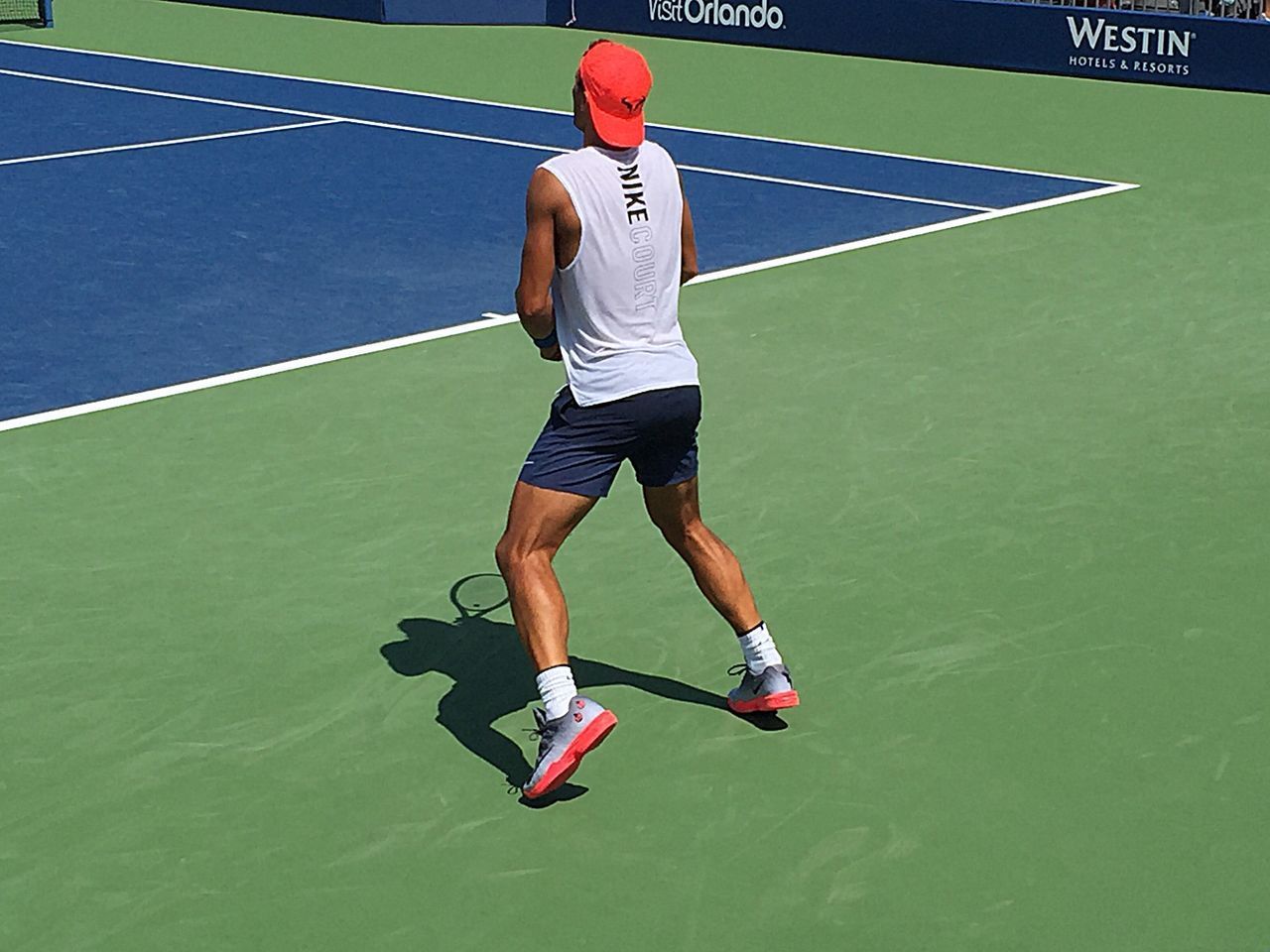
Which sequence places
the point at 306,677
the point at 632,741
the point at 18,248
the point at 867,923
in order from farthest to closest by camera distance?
the point at 18,248 → the point at 306,677 → the point at 632,741 → the point at 867,923

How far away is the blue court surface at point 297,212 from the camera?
1078 centimetres

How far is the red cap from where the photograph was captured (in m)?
5.57

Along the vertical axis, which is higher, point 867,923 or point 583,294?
point 583,294

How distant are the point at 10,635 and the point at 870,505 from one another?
3.16 meters

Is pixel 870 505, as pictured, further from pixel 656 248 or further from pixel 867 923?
pixel 867 923

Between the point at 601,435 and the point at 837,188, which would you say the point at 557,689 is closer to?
the point at 601,435

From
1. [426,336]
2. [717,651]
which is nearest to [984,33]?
[426,336]

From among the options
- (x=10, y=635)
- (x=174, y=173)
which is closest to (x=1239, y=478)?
(x=10, y=635)

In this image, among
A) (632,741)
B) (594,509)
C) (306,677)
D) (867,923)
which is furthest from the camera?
(594,509)

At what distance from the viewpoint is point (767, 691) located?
6.00 m

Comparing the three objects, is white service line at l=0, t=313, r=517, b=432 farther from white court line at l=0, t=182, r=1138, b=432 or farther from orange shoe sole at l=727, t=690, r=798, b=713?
orange shoe sole at l=727, t=690, r=798, b=713

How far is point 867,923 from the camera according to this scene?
16.4 feet

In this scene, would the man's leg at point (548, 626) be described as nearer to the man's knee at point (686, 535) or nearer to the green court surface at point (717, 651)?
the green court surface at point (717, 651)

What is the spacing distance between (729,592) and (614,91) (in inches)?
56.0
